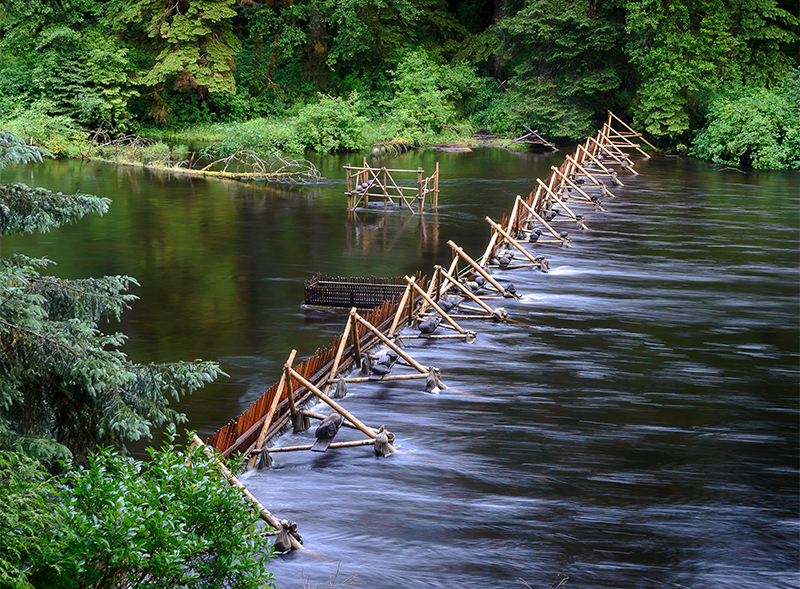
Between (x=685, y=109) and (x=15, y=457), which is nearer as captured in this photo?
(x=15, y=457)

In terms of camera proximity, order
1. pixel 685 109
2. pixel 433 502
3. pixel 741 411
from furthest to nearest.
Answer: pixel 685 109
pixel 741 411
pixel 433 502

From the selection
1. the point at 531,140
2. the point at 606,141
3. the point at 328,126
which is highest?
the point at 328,126

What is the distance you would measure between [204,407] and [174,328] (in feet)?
14.8

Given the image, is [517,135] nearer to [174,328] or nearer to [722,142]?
[722,142]

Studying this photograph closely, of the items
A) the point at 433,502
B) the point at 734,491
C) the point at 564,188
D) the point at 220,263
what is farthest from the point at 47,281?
the point at 564,188

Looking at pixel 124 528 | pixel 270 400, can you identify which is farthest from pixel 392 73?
pixel 124 528

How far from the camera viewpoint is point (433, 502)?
10.5 metres

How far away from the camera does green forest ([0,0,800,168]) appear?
4625cm

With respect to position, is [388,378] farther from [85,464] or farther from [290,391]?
[85,464]

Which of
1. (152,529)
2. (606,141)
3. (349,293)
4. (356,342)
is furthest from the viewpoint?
(606,141)

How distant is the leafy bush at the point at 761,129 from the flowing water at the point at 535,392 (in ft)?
42.2

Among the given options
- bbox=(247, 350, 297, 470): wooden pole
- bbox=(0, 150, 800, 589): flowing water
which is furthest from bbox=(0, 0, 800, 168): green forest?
bbox=(247, 350, 297, 470): wooden pole

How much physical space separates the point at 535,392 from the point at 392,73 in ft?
142

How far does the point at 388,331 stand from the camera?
16359 millimetres
